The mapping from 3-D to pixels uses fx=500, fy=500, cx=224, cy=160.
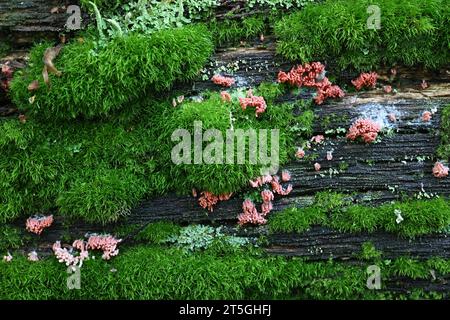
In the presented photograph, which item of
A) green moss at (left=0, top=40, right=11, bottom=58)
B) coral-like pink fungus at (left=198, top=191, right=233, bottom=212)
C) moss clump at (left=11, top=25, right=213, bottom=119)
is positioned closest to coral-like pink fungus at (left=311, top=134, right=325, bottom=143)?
coral-like pink fungus at (left=198, top=191, right=233, bottom=212)

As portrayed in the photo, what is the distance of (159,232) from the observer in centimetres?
605

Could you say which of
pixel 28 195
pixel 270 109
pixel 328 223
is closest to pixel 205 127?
pixel 270 109

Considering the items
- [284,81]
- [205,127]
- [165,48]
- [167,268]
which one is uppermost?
[165,48]

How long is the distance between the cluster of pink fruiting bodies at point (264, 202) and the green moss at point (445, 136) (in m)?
1.87

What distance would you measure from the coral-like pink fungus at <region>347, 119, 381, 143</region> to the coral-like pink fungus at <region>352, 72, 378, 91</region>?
504 mm

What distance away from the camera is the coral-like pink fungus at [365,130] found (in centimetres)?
607

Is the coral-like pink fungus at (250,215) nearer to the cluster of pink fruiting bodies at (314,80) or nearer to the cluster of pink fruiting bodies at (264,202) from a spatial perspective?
the cluster of pink fruiting bodies at (264,202)

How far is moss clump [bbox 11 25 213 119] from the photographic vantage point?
19.7ft

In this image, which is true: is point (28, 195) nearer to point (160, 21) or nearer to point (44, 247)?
point (44, 247)

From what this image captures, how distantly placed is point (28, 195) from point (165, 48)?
8.11 ft

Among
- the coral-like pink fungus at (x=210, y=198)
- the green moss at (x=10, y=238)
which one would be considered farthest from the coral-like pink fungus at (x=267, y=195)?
the green moss at (x=10, y=238)

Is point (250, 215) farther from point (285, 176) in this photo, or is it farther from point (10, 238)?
point (10, 238)

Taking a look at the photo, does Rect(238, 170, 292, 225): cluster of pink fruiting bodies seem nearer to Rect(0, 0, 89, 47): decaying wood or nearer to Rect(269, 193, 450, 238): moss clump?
Rect(269, 193, 450, 238): moss clump

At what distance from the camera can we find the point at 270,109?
20.5ft
